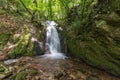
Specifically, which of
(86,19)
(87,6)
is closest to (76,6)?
(87,6)

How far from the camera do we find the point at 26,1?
10.1 metres

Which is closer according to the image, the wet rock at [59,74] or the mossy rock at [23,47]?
the wet rock at [59,74]

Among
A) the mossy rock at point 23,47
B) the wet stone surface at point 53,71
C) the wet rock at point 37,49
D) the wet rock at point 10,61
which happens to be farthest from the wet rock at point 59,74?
the wet rock at point 37,49

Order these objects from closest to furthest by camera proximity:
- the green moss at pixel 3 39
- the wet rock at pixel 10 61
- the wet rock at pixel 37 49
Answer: the wet rock at pixel 10 61, the green moss at pixel 3 39, the wet rock at pixel 37 49

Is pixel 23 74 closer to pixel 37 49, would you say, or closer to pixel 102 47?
pixel 37 49

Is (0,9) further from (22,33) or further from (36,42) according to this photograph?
(36,42)

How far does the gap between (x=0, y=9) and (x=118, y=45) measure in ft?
28.8

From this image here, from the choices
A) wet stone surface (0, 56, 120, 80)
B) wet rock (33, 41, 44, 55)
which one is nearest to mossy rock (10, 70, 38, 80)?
wet stone surface (0, 56, 120, 80)

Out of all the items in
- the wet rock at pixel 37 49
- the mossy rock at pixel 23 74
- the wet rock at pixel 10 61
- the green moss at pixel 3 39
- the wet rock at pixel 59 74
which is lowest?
the wet rock at pixel 59 74

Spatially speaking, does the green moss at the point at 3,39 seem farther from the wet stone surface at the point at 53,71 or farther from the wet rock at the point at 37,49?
the wet rock at the point at 37,49

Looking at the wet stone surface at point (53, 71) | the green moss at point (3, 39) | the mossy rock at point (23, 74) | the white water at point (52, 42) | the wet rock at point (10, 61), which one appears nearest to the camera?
the mossy rock at point (23, 74)

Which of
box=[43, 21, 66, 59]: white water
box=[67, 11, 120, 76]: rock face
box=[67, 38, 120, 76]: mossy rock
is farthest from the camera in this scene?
box=[43, 21, 66, 59]: white water

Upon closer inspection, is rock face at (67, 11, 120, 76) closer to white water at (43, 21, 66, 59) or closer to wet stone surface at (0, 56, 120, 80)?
wet stone surface at (0, 56, 120, 80)

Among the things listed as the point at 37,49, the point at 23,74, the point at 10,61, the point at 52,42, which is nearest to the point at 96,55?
the point at 23,74
